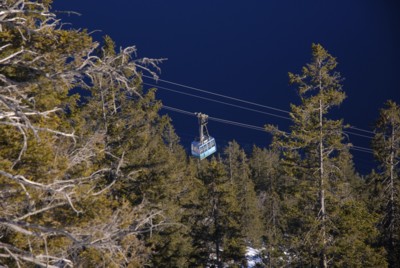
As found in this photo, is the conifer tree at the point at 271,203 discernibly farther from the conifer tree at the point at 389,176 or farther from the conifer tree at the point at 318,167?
the conifer tree at the point at 389,176

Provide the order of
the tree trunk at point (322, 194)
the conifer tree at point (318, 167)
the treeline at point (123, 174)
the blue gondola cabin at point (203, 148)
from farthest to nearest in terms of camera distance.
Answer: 1. the blue gondola cabin at point (203, 148)
2. the tree trunk at point (322, 194)
3. the conifer tree at point (318, 167)
4. the treeline at point (123, 174)

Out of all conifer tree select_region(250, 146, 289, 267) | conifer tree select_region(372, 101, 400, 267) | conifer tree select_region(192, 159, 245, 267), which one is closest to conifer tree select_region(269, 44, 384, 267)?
conifer tree select_region(250, 146, 289, 267)

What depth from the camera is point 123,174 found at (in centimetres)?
1527

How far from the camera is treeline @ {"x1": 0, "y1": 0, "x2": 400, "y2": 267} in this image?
21.2 feet

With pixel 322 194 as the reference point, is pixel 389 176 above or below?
above

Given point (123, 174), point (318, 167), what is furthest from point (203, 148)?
point (318, 167)

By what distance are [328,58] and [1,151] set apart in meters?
12.3

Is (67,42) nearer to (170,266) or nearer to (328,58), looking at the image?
(328,58)

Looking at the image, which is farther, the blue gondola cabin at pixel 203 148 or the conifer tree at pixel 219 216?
the conifer tree at pixel 219 216

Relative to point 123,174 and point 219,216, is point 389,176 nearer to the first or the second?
point 219,216

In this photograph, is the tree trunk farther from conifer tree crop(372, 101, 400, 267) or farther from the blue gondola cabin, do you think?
conifer tree crop(372, 101, 400, 267)

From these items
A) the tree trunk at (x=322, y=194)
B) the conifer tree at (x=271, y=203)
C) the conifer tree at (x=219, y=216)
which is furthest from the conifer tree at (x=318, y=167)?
the conifer tree at (x=219, y=216)

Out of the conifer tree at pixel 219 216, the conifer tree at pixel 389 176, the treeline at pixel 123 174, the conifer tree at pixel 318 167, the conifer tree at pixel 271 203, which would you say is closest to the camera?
the treeline at pixel 123 174

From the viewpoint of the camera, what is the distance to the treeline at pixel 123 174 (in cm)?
647
